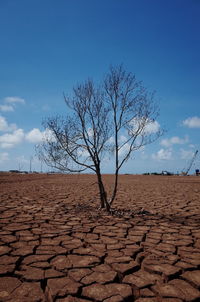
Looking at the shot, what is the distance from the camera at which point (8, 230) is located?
3.68m

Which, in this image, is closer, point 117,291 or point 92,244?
point 117,291

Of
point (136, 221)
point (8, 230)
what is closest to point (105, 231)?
point (136, 221)

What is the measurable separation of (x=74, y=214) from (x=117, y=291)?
10.2ft

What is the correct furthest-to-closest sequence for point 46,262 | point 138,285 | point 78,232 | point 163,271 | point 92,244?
point 78,232 < point 92,244 < point 46,262 < point 163,271 < point 138,285

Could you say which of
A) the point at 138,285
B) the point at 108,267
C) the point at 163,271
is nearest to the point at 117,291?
the point at 138,285

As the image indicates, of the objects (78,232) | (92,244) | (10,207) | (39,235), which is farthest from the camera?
(10,207)

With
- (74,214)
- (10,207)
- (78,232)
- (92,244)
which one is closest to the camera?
(92,244)

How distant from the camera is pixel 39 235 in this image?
349 centimetres

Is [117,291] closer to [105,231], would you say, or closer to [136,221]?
[105,231]

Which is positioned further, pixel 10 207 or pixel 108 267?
pixel 10 207

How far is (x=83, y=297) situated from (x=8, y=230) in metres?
2.22

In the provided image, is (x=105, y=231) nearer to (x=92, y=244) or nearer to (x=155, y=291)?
(x=92, y=244)

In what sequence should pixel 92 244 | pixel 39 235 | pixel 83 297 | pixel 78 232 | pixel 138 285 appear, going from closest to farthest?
1. pixel 83 297
2. pixel 138 285
3. pixel 92 244
4. pixel 39 235
5. pixel 78 232

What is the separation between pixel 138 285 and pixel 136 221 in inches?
96.6
